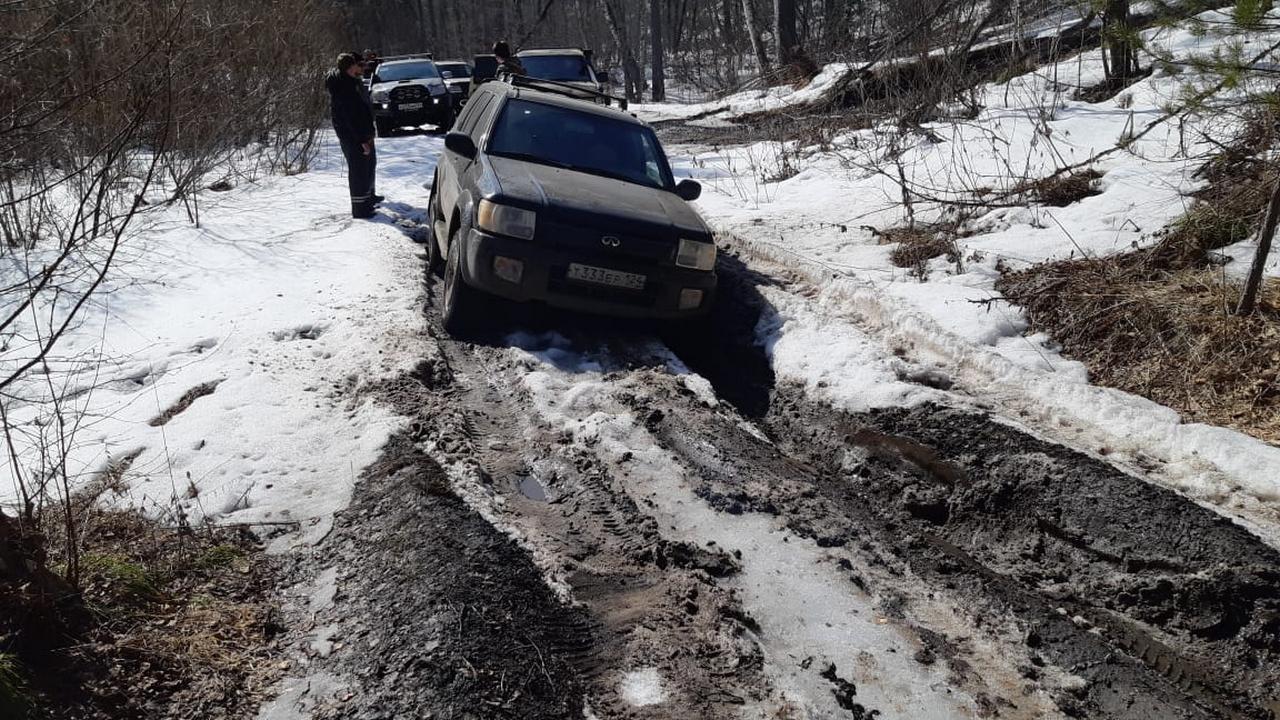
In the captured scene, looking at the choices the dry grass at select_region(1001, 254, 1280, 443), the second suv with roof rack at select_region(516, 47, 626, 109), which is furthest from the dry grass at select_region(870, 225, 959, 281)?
the second suv with roof rack at select_region(516, 47, 626, 109)

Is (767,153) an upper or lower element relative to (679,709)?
upper

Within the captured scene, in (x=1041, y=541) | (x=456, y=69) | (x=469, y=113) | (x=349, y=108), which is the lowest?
(x=1041, y=541)

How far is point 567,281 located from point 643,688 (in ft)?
11.4

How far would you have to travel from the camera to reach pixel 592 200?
597cm

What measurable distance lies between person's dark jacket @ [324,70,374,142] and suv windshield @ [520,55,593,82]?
7.45 m

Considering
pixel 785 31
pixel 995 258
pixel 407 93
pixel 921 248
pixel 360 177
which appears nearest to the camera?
pixel 995 258

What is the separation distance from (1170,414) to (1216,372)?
0.56 meters

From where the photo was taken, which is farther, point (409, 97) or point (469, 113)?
point (409, 97)

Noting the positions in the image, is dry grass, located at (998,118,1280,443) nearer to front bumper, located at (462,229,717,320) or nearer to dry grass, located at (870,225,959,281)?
dry grass, located at (870,225,959,281)

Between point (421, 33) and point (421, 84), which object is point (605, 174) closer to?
point (421, 84)

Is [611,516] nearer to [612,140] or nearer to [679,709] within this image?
[679,709]

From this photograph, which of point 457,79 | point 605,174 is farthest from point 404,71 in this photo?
point 605,174

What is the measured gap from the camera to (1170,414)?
458cm

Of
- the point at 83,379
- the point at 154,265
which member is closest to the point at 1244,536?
the point at 83,379
